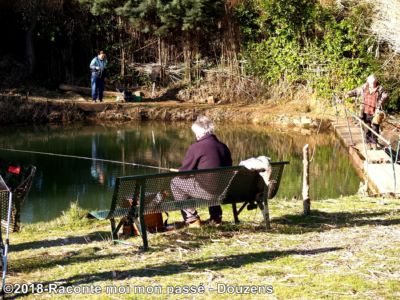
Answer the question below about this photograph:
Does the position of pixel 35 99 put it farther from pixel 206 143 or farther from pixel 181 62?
pixel 206 143

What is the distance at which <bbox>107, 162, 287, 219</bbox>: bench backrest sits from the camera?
6484 millimetres

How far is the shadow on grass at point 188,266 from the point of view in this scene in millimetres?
5328

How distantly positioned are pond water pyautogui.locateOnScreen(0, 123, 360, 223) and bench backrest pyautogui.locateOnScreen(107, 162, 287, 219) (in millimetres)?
4586

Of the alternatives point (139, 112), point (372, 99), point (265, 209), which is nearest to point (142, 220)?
point (265, 209)

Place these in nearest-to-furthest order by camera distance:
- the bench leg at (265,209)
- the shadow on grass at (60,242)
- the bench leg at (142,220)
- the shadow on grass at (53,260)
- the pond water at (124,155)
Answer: the shadow on grass at (53,260) < the bench leg at (142,220) < the shadow on grass at (60,242) < the bench leg at (265,209) < the pond water at (124,155)

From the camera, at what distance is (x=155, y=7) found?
81.1ft

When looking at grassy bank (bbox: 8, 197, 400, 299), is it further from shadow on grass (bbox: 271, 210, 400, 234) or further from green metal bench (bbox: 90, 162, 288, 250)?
green metal bench (bbox: 90, 162, 288, 250)

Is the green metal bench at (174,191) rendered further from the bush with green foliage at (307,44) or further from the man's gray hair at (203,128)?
the bush with green foliage at (307,44)

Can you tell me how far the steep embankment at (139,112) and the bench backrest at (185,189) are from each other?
14612 millimetres

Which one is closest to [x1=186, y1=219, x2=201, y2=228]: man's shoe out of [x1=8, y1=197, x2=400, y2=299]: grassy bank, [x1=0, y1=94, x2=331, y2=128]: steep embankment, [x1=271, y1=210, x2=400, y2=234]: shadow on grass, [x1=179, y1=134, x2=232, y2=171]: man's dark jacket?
[x1=8, y1=197, x2=400, y2=299]: grassy bank

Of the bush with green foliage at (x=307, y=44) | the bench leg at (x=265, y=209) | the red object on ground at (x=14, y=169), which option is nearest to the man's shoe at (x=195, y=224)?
the bench leg at (x=265, y=209)

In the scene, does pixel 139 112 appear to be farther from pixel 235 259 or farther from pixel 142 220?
pixel 235 259

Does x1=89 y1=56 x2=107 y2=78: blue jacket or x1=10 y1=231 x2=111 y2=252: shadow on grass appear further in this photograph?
x1=89 y1=56 x2=107 y2=78: blue jacket

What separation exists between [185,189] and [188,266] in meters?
1.33
